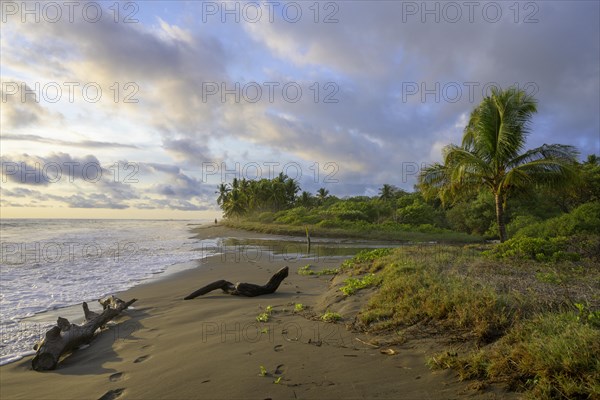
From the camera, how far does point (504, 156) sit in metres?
14.3

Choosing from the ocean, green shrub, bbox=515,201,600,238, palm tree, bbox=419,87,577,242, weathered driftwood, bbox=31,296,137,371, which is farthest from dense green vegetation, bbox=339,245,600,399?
green shrub, bbox=515,201,600,238

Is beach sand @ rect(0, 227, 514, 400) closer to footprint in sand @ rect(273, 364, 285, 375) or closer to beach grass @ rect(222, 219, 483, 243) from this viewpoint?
footprint in sand @ rect(273, 364, 285, 375)

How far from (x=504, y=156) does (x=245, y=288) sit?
11579 mm

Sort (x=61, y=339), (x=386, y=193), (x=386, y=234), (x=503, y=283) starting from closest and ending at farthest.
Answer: (x=503, y=283) → (x=61, y=339) → (x=386, y=234) → (x=386, y=193)

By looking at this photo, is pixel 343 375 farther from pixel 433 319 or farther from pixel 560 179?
pixel 560 179

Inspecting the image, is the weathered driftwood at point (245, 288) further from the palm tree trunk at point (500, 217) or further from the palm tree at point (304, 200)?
the palm tree at point (304, 200)

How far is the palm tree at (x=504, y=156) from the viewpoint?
13.7m

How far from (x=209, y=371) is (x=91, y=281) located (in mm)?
10047

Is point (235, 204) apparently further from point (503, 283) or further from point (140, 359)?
point (503, 283)

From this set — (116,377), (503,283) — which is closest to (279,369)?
(116,377)

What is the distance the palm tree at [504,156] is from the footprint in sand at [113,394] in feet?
43.1

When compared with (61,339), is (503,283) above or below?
above

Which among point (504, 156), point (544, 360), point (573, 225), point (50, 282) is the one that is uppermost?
point (504, 156)

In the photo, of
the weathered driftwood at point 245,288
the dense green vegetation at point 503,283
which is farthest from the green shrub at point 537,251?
the weathered driftwood at point 245,288
